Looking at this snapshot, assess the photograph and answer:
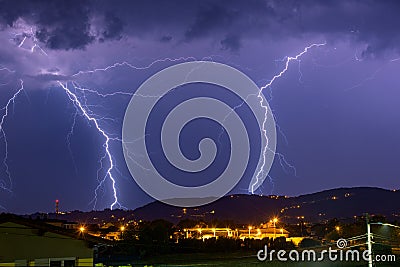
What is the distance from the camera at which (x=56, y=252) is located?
1093 centimetres

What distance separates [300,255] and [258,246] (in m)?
8.32

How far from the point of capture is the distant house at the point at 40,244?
9953mm

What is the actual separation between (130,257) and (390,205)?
9076 cm

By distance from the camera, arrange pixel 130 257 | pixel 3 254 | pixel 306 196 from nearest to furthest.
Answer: pixel 3 254 < pixel 130 257 < pixel 306 196

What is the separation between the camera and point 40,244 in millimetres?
10594

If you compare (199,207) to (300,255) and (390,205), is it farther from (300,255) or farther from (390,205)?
(300,255)

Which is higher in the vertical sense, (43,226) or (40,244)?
(43,226)

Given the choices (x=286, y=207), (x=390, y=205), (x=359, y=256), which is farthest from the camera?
(x=286, y=207)

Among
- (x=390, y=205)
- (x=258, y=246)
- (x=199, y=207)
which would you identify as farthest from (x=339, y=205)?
(x=258, y=246)

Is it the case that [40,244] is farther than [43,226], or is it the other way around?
[40,244]

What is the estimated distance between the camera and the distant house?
9953mm

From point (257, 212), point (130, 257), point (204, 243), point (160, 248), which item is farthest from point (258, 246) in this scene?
point (257, 212)

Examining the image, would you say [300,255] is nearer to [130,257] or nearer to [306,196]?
[130,257]

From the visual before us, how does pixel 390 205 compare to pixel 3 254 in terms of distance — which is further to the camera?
pixel 390 205
